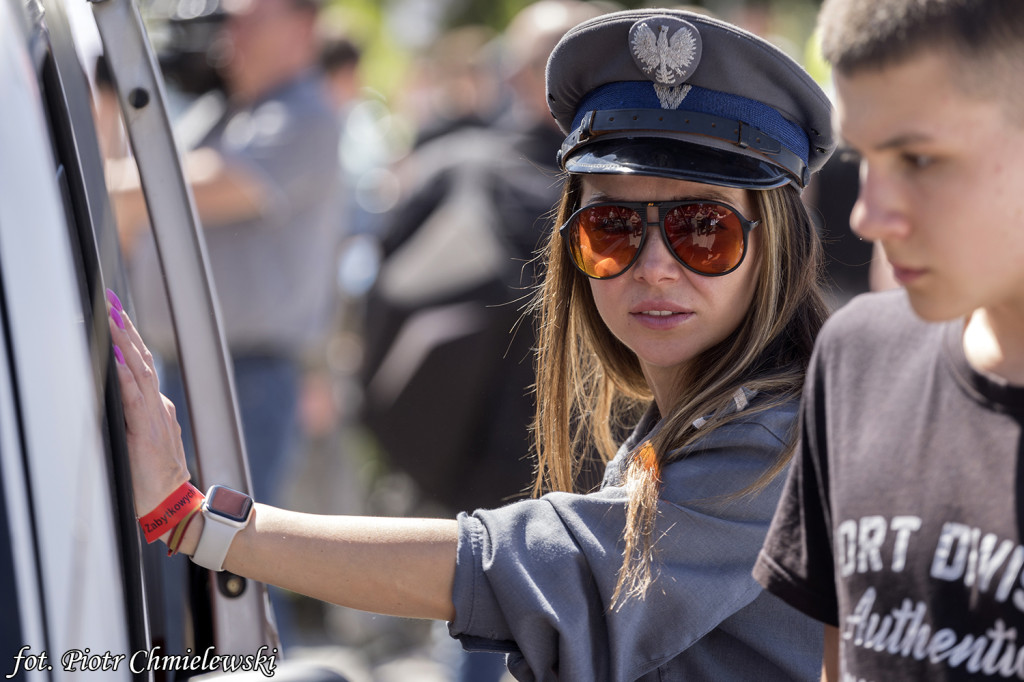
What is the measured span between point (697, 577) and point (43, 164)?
93 cm

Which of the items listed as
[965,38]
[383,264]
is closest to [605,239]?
[965,38]

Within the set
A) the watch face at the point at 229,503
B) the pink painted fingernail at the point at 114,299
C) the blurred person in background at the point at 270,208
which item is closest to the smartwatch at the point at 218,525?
the watch face at the point at 229,503

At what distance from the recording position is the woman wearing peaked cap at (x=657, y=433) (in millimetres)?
1471

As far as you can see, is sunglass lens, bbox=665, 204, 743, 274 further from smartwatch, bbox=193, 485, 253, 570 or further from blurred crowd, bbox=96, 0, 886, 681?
blurred crowd, bbox=96, 0, 886, 681

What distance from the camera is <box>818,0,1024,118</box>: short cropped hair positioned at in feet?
3.17

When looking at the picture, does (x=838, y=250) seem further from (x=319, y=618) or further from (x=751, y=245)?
(x=319, y=618)

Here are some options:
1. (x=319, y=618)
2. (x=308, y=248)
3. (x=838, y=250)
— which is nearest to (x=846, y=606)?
(x=838, y=250)

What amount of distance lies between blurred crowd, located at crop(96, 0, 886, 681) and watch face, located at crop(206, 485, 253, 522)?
4.41ft

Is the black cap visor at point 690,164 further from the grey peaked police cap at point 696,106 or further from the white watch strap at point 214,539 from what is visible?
the white watch strap at point 214,539

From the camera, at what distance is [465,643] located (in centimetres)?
152

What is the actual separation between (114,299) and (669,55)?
0.83 m

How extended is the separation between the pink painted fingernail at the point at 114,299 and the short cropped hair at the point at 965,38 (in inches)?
38.7

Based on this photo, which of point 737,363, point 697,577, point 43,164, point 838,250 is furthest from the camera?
point 838,250

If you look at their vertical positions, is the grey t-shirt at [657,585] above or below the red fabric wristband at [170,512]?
below
